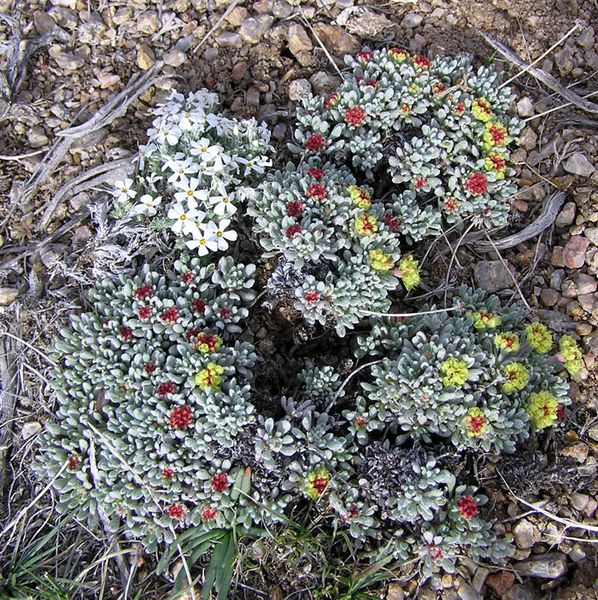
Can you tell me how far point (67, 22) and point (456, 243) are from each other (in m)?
3.17

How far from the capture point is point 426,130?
404cm

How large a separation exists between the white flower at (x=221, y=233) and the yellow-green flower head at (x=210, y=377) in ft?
2.44

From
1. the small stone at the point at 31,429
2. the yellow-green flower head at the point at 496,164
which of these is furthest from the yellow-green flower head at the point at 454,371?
the small stone at the point at 31,429

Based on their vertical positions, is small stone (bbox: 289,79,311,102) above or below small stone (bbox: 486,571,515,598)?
above

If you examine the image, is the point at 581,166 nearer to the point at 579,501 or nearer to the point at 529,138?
the point at 529,138

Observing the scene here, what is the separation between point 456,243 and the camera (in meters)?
4.22

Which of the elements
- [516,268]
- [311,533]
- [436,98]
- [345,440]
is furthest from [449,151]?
[311,533]

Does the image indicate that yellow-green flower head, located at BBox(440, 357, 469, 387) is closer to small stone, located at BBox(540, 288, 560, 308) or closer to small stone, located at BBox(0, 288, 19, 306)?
small stone, located at BBox(540, 288, 560, 308)

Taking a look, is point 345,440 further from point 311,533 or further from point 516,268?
point 516,268

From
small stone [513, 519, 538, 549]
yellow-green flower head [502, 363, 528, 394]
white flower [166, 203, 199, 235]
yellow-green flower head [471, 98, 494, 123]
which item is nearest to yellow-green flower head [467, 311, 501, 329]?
yellow-green flower head [502, 363, 528, 394]

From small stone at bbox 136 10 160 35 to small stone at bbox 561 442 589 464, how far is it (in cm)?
391

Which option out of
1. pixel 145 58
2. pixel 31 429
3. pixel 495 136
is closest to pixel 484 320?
pixel 495 136

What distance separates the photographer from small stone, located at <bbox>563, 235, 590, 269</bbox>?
4094 mm

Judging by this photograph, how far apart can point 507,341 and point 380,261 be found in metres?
0.82
